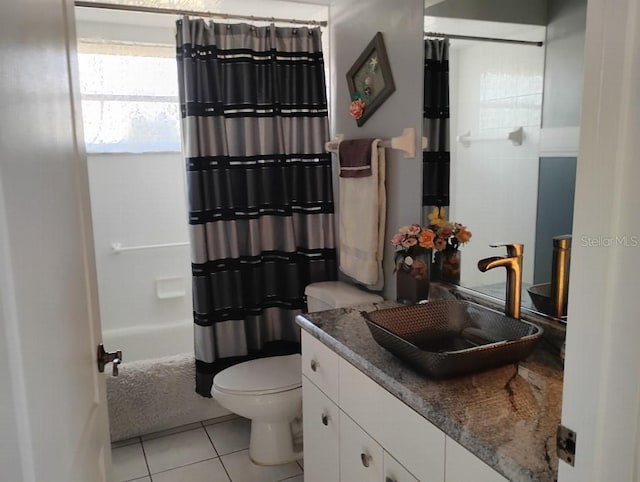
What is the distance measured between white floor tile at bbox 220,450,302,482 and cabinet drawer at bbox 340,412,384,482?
844 mm

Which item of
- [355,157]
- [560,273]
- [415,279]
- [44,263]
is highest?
[355,157]

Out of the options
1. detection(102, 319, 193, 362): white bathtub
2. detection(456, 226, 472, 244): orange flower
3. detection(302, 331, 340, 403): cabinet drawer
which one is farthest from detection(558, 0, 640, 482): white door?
detection(102, 319, 193, 362): white bathtub

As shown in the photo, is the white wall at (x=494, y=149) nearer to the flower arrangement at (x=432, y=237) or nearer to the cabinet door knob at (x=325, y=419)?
the flower arrangement at (x=432, y=237)

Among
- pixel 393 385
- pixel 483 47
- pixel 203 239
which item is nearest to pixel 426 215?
pixel 483 47

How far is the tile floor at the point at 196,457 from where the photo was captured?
8.18 feet

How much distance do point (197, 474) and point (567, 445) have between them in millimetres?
2127

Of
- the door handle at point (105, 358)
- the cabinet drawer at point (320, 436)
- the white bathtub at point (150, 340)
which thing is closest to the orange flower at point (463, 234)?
the cabinet drawer at point (320, 436)

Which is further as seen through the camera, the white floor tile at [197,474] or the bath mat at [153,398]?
the bath mat at [153,398]

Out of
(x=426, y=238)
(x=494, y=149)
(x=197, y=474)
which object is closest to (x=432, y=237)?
(x=426, y=238)

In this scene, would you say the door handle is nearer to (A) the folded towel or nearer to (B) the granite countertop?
(B) the granite countertop

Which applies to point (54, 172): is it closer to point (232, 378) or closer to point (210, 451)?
point (232, 378)

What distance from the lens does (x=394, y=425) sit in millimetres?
1417

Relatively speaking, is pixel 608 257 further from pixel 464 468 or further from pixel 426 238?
pixel 426 238

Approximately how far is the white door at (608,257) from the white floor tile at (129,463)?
90.0 inches
